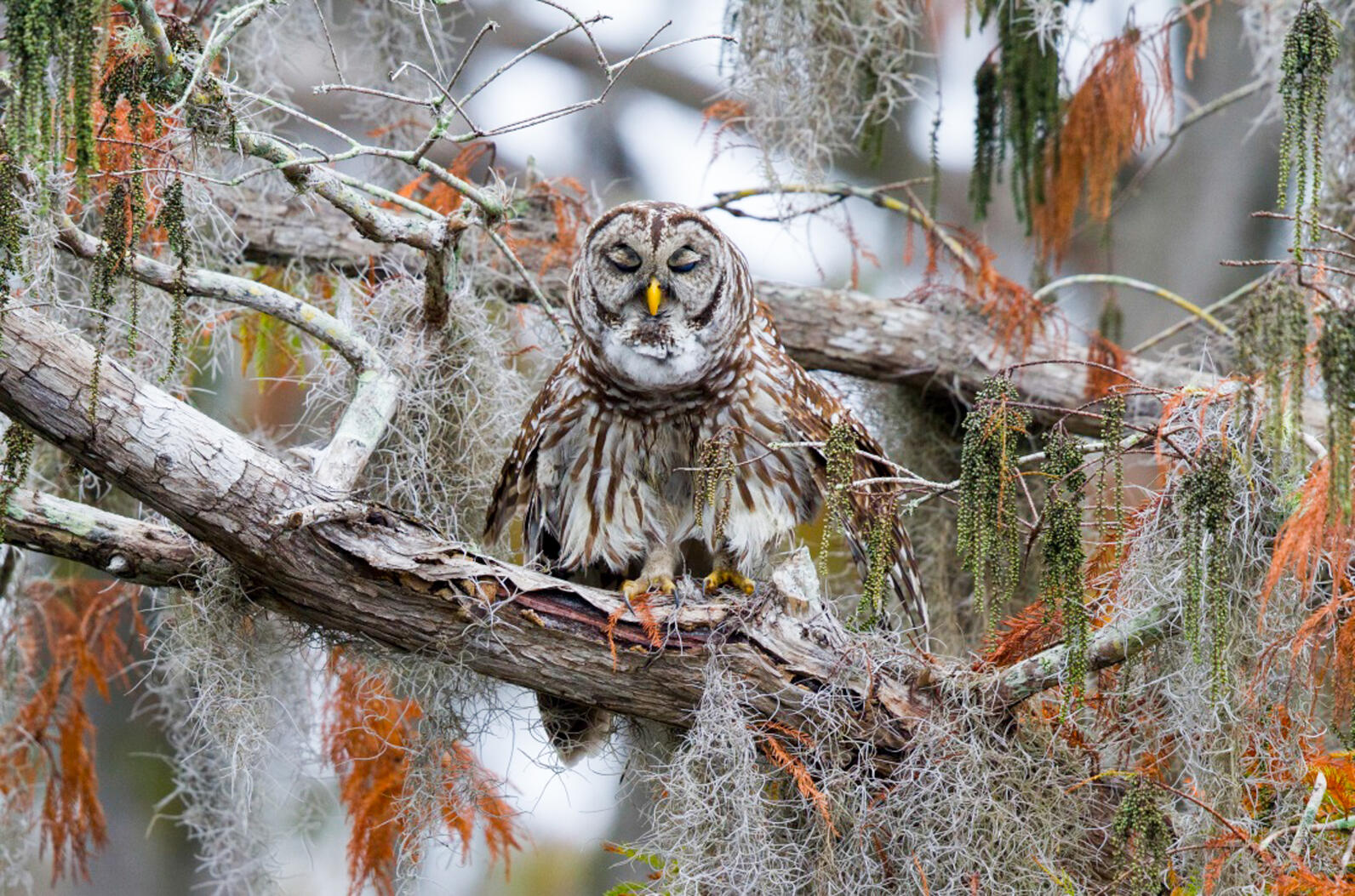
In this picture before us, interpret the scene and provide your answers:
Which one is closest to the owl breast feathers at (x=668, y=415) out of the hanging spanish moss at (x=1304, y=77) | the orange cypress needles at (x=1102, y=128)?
the hanging spanish moss at (x=1304, y=77)

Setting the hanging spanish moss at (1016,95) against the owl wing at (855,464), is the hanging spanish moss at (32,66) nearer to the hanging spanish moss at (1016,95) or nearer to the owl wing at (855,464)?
the owl wing at (855,464)

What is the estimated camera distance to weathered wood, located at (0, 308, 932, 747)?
3.31 m

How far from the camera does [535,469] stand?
459 centimetres

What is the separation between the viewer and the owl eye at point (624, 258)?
14.3 ft

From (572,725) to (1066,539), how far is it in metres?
1.91

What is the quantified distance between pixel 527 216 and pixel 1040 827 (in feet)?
11.4

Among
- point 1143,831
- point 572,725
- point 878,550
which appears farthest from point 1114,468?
point 572,725

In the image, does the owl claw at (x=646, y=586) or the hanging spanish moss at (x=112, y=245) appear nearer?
the hanging spanish moss at (x=112, y=245)

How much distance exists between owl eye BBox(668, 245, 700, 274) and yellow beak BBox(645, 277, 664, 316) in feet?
0.24

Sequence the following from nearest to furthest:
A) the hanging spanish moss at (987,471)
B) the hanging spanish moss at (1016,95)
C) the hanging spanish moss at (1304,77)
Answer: the hanging spanish moss at (1304,77) < the hanging spanish moss at (987,471) < the hanging spanish moss at (1016,95)

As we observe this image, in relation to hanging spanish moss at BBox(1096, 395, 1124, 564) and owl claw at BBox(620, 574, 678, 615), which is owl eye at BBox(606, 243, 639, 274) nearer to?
owl claw at BBox(620, 574, 678, 615)

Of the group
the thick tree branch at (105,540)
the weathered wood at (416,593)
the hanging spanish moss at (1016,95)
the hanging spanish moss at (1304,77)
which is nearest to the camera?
the hanging spanish moss at (1304,77)

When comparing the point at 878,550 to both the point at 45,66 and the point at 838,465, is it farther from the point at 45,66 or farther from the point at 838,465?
the point at 45,66

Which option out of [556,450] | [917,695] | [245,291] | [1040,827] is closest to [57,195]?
[245,291]
